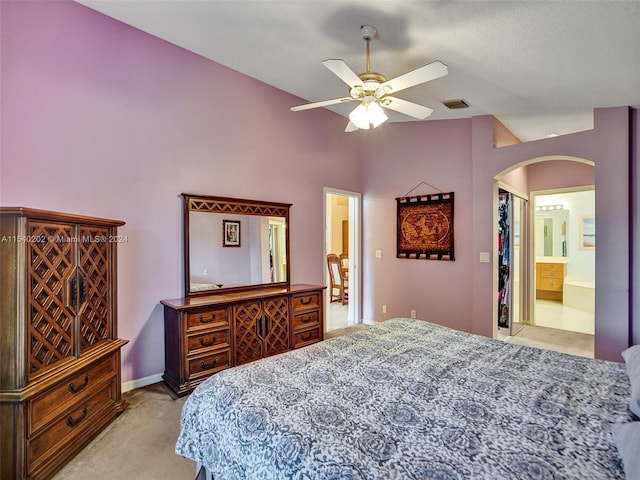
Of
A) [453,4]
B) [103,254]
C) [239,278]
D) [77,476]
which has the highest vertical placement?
[453,4]

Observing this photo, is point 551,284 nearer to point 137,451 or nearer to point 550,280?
point 550,280

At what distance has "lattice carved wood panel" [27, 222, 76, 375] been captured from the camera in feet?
5.99

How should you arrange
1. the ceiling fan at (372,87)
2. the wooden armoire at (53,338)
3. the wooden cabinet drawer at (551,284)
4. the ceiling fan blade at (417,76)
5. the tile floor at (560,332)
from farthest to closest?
the wooden cabinet drawer at (551,284), the tile floor at (560,332), the ceiling fan at (372,87), the ceiling fan blade at (417,76), the wooden armoire at (53,338)

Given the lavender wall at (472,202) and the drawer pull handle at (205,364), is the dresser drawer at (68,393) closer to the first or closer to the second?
the drawer pull handle at (205,364)

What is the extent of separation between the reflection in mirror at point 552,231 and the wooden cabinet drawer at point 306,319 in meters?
6.30

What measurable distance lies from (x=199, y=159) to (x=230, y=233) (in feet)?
2.71

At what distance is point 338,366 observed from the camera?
1801 millimetres

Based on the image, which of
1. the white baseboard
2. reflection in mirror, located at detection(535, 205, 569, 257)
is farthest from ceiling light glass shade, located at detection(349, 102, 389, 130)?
reflection in mirror, located at detection(535, 205, 569, 257)

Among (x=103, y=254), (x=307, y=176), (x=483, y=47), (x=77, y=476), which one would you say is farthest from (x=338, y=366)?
(x=307, y=176)

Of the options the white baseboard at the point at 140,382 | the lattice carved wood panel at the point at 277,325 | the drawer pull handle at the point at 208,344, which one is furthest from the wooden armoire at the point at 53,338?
the lattice carved wood panel at the point at 277,325

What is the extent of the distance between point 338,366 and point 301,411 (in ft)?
1.66

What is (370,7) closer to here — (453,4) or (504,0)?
(453,4)

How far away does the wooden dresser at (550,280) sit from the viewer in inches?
274

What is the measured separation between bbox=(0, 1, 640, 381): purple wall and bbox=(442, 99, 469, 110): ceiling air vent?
46 centimetres
